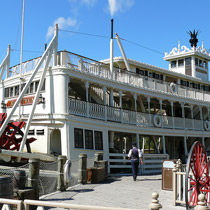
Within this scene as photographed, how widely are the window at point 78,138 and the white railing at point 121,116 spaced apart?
0.76 metres

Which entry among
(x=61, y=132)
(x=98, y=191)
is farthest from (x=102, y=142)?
(x=98, y=191)

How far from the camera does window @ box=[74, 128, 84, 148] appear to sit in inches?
533

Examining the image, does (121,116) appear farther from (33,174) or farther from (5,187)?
(5,187)

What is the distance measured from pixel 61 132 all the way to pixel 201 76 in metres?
18.5

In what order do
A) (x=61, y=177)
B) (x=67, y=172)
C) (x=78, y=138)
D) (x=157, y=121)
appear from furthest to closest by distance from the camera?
(x=157, y=121) < (x=78, y=138) < (x=67, y=172) < (x=61, y=177)

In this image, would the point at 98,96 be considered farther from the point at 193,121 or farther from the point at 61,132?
the point at 193,121

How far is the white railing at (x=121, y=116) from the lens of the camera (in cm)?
1418

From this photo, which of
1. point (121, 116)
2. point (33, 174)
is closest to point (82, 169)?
point (33, 174)

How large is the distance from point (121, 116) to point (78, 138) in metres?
3.35

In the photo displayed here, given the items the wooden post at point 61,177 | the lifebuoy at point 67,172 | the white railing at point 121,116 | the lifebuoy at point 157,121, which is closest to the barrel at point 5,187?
the wooden post at point 61,177

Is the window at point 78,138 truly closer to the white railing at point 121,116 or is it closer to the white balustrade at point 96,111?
A: the white railing at point 121,116

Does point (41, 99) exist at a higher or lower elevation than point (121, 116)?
higher

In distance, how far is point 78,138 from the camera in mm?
13680

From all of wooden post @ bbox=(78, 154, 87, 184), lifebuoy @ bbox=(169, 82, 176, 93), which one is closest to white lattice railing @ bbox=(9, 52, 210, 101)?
lifebuoy @ bbox=(169, 82, 176, 93)
